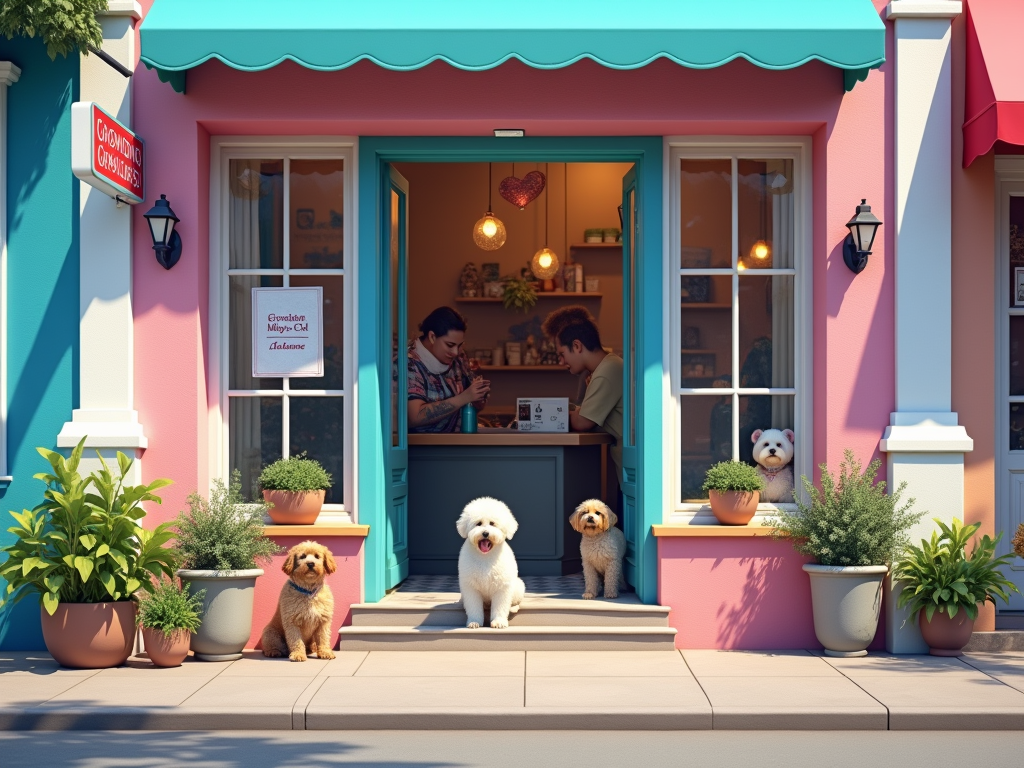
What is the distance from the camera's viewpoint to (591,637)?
24.8 feet

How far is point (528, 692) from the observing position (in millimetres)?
6371

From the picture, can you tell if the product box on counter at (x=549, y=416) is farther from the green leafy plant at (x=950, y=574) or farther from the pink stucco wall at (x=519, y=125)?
the green leafy plant at (x=950, y=574)

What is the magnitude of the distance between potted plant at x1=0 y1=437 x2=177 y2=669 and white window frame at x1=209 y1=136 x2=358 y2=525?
864 millimetres

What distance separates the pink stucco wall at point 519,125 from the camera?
7.55 m

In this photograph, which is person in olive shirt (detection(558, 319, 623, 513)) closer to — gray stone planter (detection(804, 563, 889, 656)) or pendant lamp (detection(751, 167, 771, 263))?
pendant lamp (detection(751, 167, 771, 263))

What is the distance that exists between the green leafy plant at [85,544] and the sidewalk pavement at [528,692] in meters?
0.49

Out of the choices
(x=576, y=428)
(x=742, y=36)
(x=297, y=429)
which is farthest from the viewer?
(x=576, y=428)

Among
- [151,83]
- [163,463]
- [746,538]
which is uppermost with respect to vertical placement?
[151,83]

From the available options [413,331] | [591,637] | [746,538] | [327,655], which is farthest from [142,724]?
[413,331]

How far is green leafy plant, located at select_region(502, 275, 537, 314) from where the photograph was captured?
42.4 ft

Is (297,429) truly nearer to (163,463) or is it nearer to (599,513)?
(163,463)

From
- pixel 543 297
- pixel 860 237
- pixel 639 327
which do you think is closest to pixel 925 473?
pixel 860 237

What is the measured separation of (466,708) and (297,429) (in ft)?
8.62

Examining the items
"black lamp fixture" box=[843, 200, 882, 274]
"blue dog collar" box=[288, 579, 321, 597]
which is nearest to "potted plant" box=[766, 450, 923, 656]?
"black lamp fixture" box=[843, 200, 882, 274]
